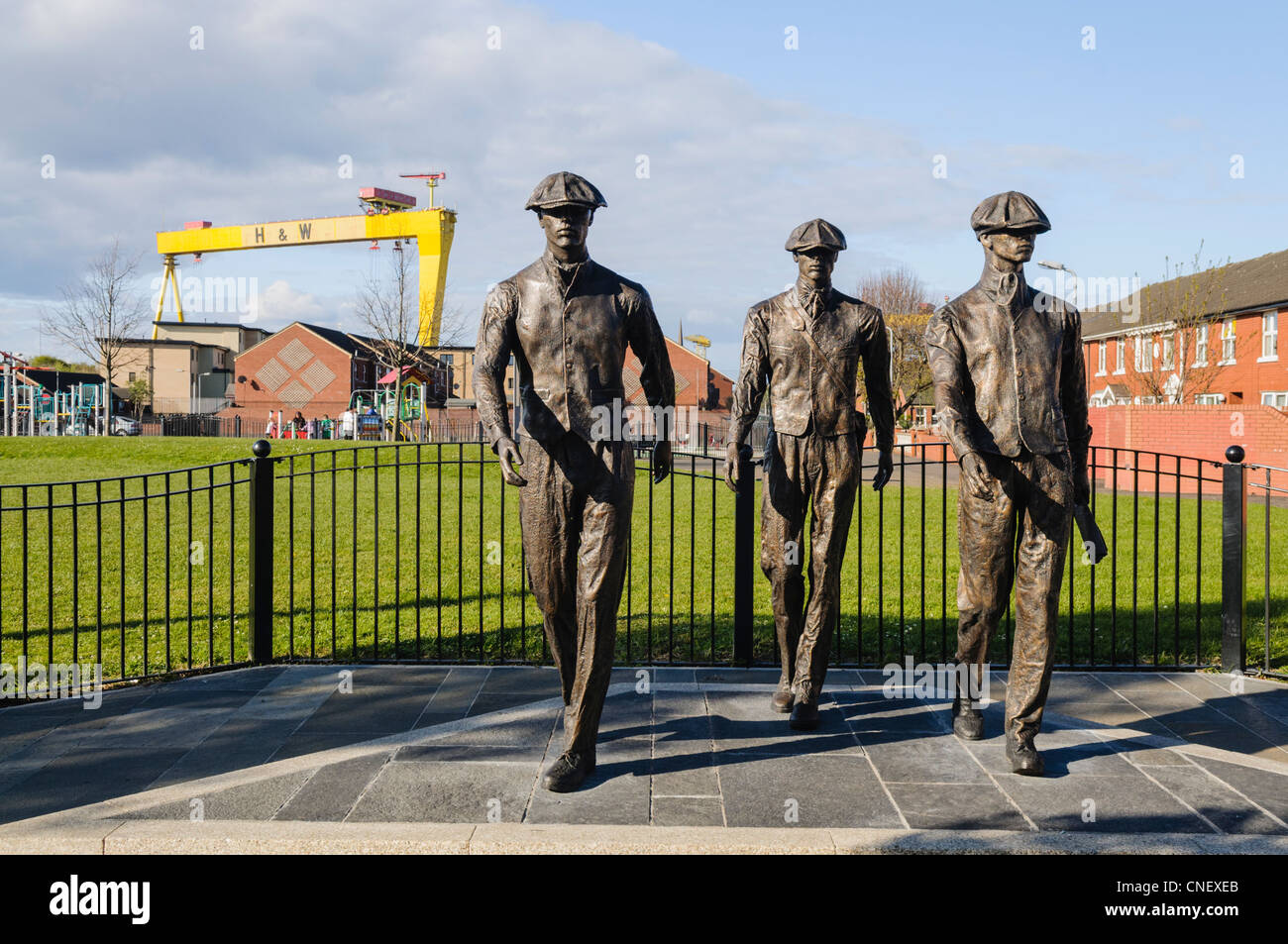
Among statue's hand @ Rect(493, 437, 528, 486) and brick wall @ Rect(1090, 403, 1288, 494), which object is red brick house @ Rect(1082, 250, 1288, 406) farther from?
statue's hand @ Rect(493, 437, 528, 486)

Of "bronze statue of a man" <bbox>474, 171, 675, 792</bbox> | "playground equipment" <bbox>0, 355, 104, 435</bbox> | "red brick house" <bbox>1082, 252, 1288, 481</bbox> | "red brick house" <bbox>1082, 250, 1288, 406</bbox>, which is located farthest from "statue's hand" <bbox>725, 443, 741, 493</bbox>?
"playground equipment" <bbox>0, 355, 104, 435</bbox>

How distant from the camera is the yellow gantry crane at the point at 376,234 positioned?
37281 millimetres

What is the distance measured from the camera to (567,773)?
4.24 meters

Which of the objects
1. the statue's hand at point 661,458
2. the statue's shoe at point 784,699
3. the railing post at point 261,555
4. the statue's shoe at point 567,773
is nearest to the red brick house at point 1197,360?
the statue's shoe at point 784,699

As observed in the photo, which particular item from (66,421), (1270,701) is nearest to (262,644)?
(1270,701)

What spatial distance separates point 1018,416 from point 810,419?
101cm

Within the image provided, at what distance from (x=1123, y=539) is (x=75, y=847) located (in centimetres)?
1320

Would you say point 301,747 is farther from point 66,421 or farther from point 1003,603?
point 66,421

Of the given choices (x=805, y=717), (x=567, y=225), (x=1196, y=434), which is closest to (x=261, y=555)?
(x=567, y=225)

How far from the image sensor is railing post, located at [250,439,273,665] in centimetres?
637

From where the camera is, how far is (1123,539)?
13.5 meters

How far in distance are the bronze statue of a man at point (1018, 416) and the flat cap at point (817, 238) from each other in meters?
0.67

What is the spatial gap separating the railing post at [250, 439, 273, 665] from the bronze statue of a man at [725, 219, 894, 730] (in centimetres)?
316

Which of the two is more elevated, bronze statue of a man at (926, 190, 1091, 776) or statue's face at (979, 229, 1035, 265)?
statue's face at (979, 229, 1035, 265)
